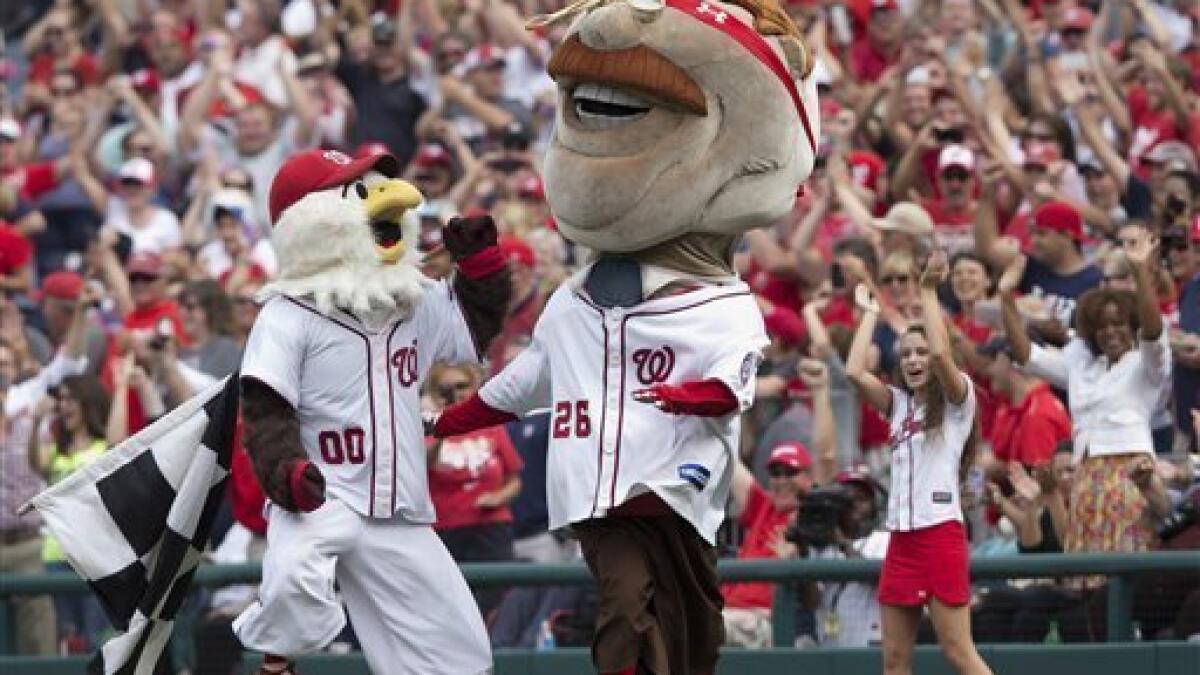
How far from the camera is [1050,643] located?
1244cm

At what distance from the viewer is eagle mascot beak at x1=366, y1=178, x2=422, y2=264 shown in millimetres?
10195

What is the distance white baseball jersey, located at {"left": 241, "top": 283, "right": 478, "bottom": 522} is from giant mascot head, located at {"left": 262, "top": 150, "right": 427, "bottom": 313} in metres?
0.09

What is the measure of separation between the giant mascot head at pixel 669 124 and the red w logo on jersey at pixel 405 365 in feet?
2.21

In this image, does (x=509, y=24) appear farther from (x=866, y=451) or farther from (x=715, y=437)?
(x=715, y=437)

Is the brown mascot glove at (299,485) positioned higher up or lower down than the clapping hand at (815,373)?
lower down

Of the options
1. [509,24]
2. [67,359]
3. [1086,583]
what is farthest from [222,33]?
[1086,583]

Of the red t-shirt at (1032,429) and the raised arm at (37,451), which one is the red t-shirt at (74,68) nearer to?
the raised arm at (37,451)

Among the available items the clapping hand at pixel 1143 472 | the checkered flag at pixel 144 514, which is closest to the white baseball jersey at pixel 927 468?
the clapping hand at pixel 1143 472

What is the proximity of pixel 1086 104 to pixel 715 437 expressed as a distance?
6.10 meters

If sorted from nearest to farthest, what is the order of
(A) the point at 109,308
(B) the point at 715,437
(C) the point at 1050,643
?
(B) the point at 715,437
(C) the point at 1050,643
(A) the point at 109,308

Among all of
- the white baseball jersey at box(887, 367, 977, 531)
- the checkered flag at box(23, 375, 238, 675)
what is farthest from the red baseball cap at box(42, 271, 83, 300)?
the white baseball jersey at box(887, 367, 977, 531)

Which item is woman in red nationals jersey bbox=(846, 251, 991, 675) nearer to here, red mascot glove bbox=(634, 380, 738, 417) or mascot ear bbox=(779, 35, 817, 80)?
mascot ear bbox=(779, 35, 817, 80)

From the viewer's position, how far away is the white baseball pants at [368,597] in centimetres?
995

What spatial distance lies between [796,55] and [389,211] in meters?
1.39
